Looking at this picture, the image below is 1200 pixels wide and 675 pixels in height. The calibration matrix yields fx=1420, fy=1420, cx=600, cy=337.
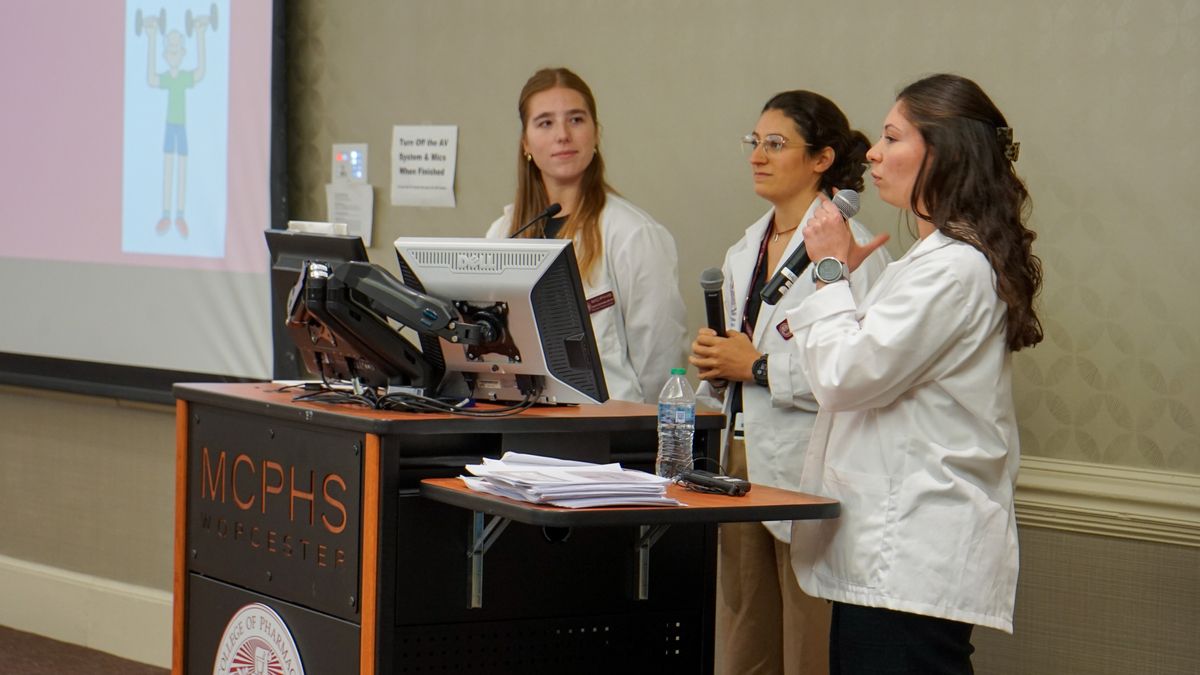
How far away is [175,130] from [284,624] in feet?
8.58

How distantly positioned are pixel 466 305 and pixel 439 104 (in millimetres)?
1889

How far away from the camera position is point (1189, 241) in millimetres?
2861

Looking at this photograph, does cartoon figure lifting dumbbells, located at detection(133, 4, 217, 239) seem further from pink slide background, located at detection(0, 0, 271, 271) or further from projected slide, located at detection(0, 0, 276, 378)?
pink slide background, located at detection(0, 0, 271, 271)

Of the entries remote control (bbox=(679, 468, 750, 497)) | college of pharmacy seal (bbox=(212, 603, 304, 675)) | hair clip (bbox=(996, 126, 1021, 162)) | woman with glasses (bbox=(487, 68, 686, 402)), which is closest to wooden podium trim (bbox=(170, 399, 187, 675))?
college of pharmacy seal (bbox=(212, 603, 304, 675))

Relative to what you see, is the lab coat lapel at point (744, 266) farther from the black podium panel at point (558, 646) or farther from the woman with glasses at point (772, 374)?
the black podium panel at point (558, 646)

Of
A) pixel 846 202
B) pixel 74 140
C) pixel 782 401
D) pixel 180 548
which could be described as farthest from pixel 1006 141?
pixel 74 140

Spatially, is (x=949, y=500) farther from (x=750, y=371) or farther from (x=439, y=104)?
(x=439, y=104)

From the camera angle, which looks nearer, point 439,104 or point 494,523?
point 494,523

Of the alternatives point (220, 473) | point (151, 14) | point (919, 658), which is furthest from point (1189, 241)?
point (151, 14)

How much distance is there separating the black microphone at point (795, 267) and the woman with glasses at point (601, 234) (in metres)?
0.71

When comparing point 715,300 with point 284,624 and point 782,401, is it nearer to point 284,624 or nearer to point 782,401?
point 782,401

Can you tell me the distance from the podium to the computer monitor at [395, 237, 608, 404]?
0.24 ft

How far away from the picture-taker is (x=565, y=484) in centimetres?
Answer: 210

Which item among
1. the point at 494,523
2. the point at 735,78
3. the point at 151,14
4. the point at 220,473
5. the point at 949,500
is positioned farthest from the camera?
the point at 151,14
